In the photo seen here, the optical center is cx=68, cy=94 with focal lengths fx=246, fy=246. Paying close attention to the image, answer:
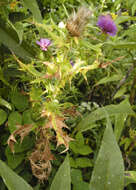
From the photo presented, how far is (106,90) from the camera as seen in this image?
1.05 meters

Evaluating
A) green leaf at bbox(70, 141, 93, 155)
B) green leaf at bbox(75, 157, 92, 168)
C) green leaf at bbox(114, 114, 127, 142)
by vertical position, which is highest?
green leaf at bbox(114, 114, 127, 142)

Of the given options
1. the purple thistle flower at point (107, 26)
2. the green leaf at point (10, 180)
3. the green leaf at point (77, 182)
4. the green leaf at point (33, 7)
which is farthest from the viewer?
the purple thistle flower at point (107, 26)

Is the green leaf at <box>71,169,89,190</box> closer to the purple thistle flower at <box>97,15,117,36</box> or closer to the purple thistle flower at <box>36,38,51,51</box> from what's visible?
the purple thistle flower at <box>36,38,51,51</box>

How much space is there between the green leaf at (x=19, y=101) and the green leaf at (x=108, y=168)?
0.36m

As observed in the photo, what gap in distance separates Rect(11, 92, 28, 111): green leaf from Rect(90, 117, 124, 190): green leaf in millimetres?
359

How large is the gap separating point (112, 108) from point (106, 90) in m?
0.40

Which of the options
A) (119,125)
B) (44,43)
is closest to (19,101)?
(44,43)

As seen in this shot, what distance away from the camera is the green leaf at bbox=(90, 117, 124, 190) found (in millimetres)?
386

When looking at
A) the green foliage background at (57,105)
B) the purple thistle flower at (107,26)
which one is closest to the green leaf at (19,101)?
the green foliage background at (57,105)

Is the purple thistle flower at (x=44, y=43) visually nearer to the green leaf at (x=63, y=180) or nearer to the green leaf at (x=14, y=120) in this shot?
the green leaf at (x=14, y=120)

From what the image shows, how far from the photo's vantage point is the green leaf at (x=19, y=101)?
69 centimetres

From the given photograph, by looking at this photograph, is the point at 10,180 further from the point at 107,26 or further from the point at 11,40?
the point at 107,26

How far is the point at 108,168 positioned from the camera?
39 cm

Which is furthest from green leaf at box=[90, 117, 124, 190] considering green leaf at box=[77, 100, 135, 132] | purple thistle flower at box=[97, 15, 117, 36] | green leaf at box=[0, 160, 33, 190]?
purple thistle flower at box=[97, 15, 117, 36]
